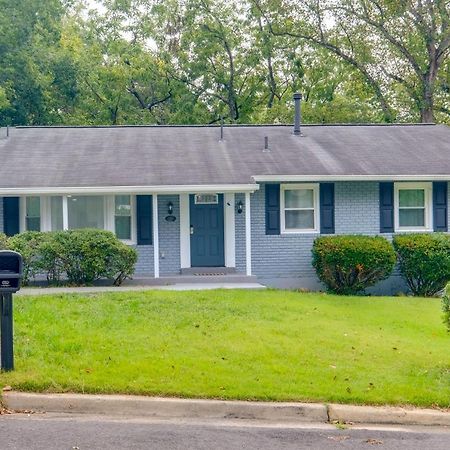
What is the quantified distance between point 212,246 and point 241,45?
1784cm

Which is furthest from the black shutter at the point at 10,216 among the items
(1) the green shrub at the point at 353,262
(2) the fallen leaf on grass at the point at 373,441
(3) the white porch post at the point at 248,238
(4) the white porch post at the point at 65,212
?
(2) the fallen leaf on grass at the point at 373,441

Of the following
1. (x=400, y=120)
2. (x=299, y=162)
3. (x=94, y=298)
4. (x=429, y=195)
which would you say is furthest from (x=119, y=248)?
(x=400, y=120)

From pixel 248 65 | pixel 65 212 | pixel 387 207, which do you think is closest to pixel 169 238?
pixel 65 212

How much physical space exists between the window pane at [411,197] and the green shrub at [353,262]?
1775 mm

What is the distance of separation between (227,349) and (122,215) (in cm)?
882

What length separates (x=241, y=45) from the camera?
105 feet

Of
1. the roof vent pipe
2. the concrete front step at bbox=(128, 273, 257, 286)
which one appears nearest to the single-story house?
the concrete front step at bbox=(128, 273, 257, 286)

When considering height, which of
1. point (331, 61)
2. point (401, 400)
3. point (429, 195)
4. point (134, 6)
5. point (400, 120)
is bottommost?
point (401, 400)

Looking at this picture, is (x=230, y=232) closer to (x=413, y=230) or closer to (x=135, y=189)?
(x=135, y=189)

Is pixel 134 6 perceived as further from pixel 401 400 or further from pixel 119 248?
pixel 401 400

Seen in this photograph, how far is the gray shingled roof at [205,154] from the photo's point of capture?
16.1 metres

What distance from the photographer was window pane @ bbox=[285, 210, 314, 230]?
1678 cm

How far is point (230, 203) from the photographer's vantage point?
1670cm

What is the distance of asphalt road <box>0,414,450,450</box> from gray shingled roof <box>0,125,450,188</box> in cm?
978
